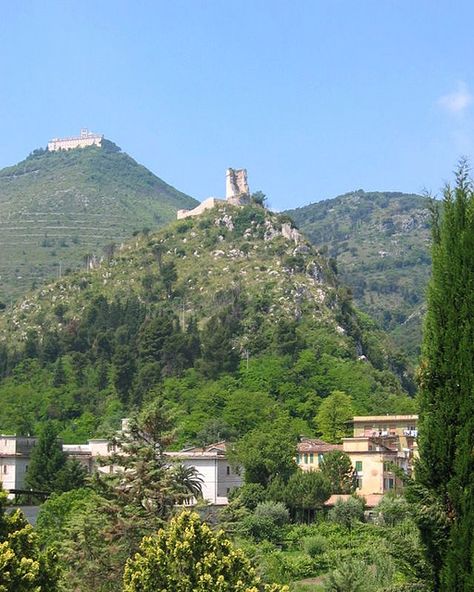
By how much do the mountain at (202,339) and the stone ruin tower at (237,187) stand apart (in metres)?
4.49

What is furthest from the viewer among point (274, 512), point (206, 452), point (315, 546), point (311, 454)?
point (311, 454)

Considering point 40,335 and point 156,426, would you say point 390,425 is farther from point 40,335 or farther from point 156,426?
point 156,426

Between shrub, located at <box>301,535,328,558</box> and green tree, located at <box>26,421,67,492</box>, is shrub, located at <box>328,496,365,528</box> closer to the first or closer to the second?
shrub, located at <box>301,535,328,558</box>

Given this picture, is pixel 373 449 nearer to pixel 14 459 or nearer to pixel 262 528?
pixel 262 528

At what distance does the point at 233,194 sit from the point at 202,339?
1494 inches

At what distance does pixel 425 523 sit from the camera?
436 inches

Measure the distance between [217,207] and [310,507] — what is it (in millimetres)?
75296

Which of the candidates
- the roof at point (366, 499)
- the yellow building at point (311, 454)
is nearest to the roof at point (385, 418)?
the yellow building at point (311, 454)

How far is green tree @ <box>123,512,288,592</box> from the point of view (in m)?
15.7

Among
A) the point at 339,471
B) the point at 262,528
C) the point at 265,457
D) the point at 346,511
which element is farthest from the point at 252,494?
the point at 262,528

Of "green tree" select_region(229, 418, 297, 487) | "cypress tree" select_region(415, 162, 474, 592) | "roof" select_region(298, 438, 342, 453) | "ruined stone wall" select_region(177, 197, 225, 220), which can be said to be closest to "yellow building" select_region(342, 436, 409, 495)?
"roof" select_region(298, 438, 342, 453)

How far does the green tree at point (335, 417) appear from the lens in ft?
258

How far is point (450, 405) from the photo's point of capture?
11094 millimetres

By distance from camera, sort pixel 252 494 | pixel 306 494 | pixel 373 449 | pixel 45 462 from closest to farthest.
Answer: pixel 306 494, pixel 252 494, pixel 45 462, pixel 373 449
